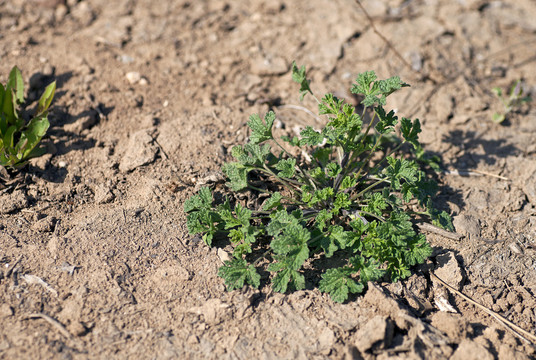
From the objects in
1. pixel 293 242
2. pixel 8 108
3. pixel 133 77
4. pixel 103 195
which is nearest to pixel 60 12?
pixel 133 77

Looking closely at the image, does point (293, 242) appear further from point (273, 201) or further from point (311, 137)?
point (311, 137)

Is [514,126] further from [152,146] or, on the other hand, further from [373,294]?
[152,146]

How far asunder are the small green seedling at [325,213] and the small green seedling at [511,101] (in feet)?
4.76

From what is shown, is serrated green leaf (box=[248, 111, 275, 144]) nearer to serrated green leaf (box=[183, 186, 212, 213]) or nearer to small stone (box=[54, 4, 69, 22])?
serrated green leaf (box=[183, 186, 212, 213])

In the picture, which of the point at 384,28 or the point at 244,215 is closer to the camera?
the point at 244,215

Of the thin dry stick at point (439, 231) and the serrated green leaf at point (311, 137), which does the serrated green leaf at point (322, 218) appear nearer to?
the serrated green leaf at point (311, 137)

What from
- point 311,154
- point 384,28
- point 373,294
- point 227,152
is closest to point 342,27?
point 384,28

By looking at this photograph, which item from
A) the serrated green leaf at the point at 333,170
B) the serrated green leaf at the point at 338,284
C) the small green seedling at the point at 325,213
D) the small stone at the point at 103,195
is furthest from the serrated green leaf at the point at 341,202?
the small stone at the point at 103,195

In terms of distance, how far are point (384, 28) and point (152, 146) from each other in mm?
2940

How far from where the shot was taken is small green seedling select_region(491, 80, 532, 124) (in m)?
4.46

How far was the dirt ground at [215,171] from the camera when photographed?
2898 millimetres

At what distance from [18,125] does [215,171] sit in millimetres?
1677

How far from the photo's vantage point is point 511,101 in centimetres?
462

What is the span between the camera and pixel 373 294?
3068mm
